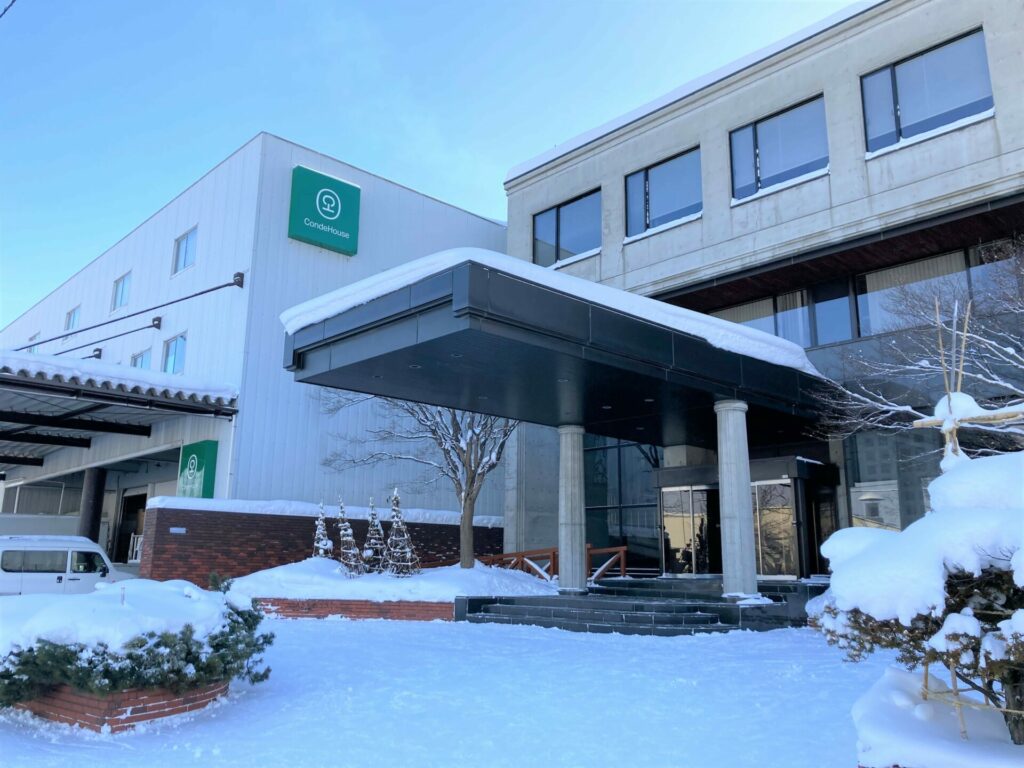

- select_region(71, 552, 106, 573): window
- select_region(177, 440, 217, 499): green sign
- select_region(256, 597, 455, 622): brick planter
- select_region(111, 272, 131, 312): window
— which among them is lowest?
select_region(256, 597, 455, 622): brick planter

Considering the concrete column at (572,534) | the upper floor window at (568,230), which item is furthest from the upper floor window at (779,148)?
the concrete column at (572,534)

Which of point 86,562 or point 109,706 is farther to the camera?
point 86,562

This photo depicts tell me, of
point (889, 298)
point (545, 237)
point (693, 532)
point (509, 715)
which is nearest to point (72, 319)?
point (545, 237)

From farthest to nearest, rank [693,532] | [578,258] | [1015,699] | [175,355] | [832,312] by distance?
[175,355]
[578,258]
[693,532]
[832,312]
[1015,699]

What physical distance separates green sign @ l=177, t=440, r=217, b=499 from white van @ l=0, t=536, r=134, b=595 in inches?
163

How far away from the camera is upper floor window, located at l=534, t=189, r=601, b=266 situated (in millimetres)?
23188

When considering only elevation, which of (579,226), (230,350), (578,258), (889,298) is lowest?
(230,350)

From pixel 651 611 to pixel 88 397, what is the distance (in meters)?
13.1

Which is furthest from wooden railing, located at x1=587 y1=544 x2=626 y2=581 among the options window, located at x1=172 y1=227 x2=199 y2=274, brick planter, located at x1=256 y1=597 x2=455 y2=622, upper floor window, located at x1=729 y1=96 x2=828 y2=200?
window, located at x1=172 y1=227 x2=199 y2=274

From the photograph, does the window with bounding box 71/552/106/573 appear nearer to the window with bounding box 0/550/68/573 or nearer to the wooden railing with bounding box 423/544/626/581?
the window with bounding box 0/550/68/573

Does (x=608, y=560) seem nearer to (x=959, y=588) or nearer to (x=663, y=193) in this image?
(x=663, y=193)

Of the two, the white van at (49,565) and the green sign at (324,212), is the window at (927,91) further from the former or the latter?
the white van at (49,565)

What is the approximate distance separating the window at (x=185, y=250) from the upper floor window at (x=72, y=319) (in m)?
10.3

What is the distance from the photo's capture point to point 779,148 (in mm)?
19109
